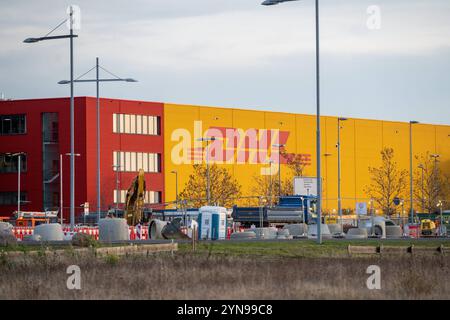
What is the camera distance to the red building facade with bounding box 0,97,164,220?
10719cm

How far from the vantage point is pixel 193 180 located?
112938 mm

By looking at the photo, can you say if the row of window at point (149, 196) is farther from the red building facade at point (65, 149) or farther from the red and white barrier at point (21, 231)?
the red and white barrier at point (21, 231)

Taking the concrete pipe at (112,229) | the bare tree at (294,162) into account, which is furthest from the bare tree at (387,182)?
the concrete pipe at (112,229)

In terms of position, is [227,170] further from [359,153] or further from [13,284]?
[13,284]

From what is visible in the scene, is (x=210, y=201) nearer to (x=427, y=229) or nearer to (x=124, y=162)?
(x=124, y=162)

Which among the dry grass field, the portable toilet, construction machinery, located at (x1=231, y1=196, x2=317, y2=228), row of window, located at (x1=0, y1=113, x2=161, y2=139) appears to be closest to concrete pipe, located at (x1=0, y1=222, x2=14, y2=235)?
the portable toilet

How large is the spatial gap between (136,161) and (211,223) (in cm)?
5404

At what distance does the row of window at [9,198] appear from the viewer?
110m

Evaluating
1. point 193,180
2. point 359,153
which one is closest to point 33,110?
point 193,180

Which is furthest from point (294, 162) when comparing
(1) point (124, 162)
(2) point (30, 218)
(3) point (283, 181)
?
(2) point (30, 218)

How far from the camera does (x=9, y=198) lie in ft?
363

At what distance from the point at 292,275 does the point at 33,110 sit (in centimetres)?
8659

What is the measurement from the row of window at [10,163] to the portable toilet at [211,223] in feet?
178
